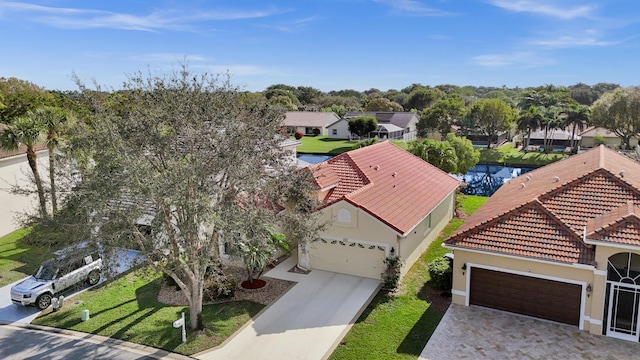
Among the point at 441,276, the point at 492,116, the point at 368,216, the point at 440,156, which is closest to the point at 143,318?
the point at 368,216

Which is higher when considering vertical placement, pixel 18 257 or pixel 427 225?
pixel 427 225

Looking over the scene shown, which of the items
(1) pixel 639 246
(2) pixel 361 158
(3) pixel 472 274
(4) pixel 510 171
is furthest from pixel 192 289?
(4) pixel 510 171

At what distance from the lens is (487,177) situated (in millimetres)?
54688

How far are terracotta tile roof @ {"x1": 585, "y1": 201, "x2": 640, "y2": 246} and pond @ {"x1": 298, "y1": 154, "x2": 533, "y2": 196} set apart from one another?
1124 inches

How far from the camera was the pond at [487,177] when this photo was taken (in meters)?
47.2

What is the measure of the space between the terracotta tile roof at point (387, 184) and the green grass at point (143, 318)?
731 cm

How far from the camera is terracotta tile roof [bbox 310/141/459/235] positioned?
71.2 ft

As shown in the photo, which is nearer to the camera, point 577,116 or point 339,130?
point 577,116

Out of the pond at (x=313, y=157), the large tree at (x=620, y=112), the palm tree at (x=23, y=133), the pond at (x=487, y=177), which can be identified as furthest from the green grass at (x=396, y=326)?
the large tree at (x=620, y=112)

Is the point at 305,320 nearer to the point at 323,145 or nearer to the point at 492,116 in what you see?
the point at 492,116

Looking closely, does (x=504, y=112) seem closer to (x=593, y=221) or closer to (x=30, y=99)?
(x=593, y=221)

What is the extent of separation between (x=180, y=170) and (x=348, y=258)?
11105mm

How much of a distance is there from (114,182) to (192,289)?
551 cm

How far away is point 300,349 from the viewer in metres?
15.8
